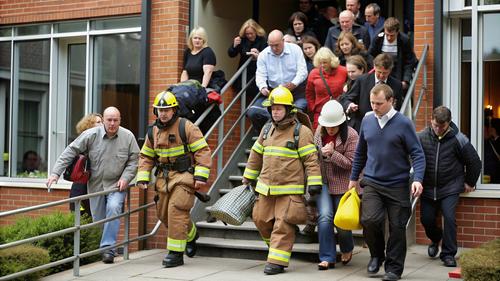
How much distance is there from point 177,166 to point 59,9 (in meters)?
4.74

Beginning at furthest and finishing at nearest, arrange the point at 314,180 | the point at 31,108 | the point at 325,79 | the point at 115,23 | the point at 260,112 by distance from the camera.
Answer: the point at 31,108, the point at 115,23, the point at 260,112, the point at 325,79, the point at 314,180

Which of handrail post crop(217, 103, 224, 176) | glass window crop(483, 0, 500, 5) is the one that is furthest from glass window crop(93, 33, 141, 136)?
glass window crop(483, 0, 500, 5)

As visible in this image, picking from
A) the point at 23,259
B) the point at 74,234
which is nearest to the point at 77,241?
the point at 74,234

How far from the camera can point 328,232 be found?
880 cm

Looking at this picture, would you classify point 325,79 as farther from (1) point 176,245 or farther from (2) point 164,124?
(1) point 176,245

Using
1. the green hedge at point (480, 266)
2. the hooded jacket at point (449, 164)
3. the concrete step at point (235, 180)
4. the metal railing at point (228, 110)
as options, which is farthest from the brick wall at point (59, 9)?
the green hedge at point (480, 266)

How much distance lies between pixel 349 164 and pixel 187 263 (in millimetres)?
2146

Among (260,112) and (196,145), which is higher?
(260,112)

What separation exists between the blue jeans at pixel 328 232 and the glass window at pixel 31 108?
5809 mm

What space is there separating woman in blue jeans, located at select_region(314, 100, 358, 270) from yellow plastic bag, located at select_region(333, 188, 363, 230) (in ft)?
1.59

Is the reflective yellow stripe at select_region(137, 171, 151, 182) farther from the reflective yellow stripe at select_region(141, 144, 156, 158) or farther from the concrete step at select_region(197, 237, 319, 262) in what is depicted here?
the concrete step at select_region(197, 237, 319, 262)

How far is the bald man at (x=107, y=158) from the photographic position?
9938mm

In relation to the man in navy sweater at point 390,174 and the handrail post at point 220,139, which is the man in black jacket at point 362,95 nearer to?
the man in navy sweater at point 390,174

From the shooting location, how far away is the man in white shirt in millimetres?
10844
